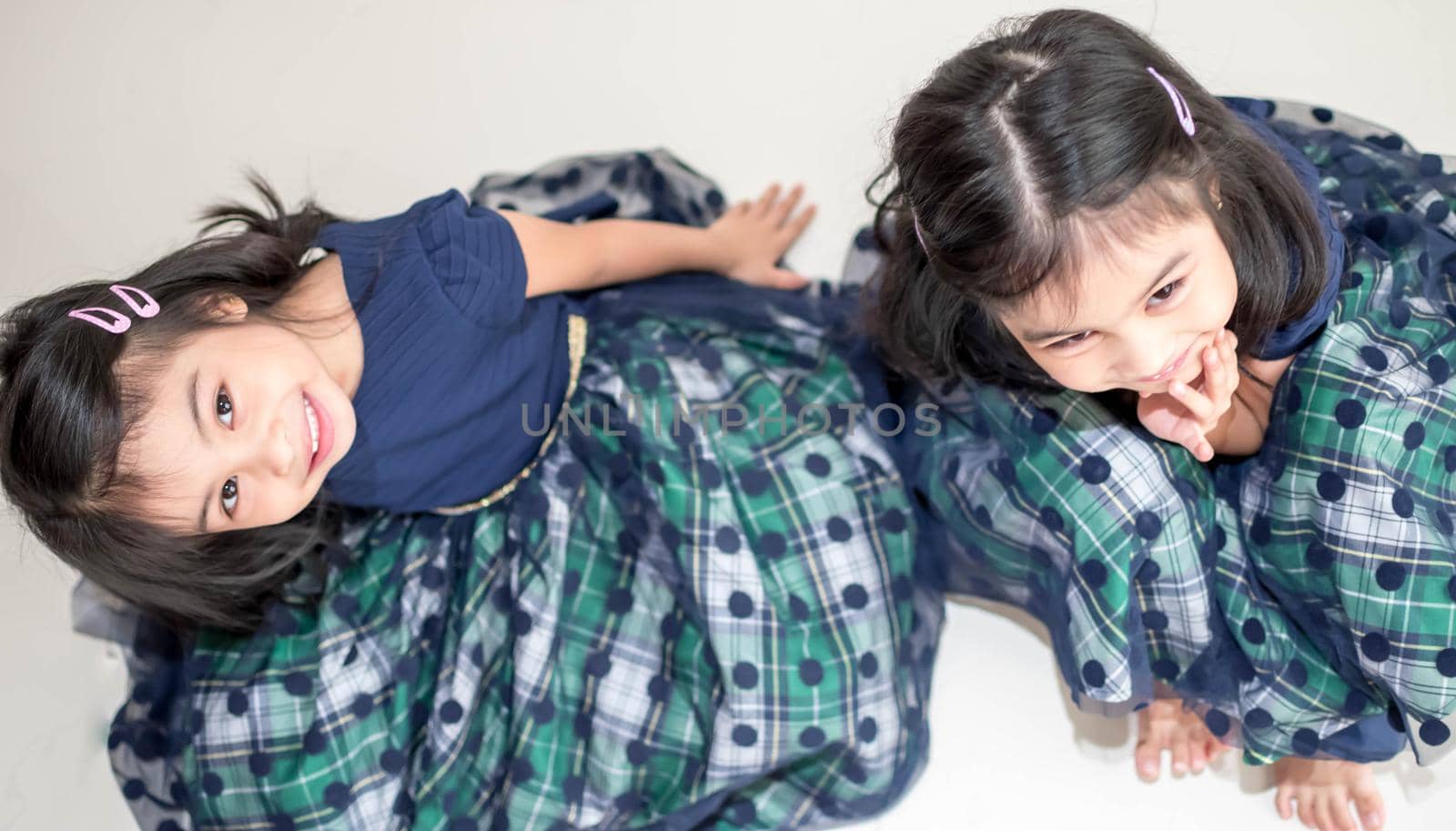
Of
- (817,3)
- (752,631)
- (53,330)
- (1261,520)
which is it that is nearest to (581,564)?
(752,631)

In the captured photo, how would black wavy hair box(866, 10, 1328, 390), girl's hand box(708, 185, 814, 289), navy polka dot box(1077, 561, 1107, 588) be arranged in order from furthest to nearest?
girl's hand box(708, 185, 814, 289)
navy polka dot box(1077, 561, 1107, 588)
black wavy hair box(866, 10, 1328, 390)

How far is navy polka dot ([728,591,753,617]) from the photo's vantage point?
1108mm

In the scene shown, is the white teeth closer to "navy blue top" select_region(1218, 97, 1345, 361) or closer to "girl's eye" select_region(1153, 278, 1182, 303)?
"girl's eye" select_region(1153, 278, 1182, 303)

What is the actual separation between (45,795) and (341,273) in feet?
2.18

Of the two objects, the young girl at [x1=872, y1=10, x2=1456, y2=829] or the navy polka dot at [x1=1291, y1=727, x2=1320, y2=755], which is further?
the navy polka dot at [x1=1291, y1=727, x2=1320, y2=755]

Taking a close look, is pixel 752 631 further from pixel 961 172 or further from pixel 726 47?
pixel 726 47

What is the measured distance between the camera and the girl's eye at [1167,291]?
0.85 metres

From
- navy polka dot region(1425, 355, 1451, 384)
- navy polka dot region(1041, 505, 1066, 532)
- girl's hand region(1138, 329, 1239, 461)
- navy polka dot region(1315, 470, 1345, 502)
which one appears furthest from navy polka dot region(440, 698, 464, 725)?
navy polka dot region(1425, 355, 1451, 384)

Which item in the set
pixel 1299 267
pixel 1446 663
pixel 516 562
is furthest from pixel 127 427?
pixel 1446 663

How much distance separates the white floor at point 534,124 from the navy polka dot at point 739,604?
0.80ft

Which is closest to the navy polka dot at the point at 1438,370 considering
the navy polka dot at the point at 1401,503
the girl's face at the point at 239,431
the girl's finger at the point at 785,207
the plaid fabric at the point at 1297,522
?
the plaid fabric at the point at 1297,522

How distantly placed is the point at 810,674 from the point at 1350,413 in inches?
19.9

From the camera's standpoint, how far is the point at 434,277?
1098mm

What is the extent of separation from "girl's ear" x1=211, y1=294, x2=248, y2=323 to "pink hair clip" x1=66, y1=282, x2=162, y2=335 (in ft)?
0.15
